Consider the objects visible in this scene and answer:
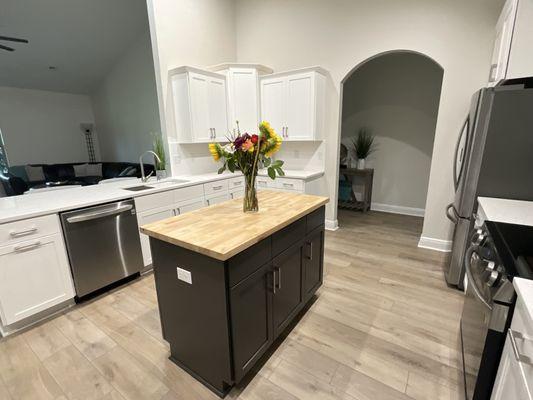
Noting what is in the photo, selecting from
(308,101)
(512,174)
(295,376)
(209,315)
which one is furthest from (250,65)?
(295,376)

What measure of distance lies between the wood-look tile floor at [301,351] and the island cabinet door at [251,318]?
0.20 metres

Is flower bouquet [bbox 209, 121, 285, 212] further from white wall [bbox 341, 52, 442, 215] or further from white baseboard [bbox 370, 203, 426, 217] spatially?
white baseboard [bbox 370, 203, 426, 217]

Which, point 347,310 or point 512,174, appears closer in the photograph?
point 512,174

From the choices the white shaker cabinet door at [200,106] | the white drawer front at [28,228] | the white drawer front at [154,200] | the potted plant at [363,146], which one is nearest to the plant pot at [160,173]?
the white shaker cabinet door at [200,106]

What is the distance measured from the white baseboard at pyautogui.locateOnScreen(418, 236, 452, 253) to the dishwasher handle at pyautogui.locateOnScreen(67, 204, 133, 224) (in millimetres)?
3481

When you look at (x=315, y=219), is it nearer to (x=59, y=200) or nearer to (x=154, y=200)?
(x=154, y=200)

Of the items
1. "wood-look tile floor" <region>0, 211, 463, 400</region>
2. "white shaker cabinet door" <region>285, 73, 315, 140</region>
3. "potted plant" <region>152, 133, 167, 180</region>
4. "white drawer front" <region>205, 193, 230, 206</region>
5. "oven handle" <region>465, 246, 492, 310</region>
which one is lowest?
"wood-look tile floor" <region>0, 211, 463, 400</region>

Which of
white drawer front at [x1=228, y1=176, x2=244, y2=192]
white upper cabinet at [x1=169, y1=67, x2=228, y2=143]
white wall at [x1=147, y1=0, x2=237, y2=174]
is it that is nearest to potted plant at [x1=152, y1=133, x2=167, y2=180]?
white wall at [x1=147, y1=0, x2=237, y2=174]

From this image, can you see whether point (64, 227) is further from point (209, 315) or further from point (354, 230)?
point (354, 230)

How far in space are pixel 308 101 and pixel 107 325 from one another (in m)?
3.33

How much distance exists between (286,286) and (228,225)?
2.06 ft

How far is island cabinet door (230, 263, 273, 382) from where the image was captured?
1369mm

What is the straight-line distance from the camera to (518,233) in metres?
1.31

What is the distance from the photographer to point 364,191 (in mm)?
4812
